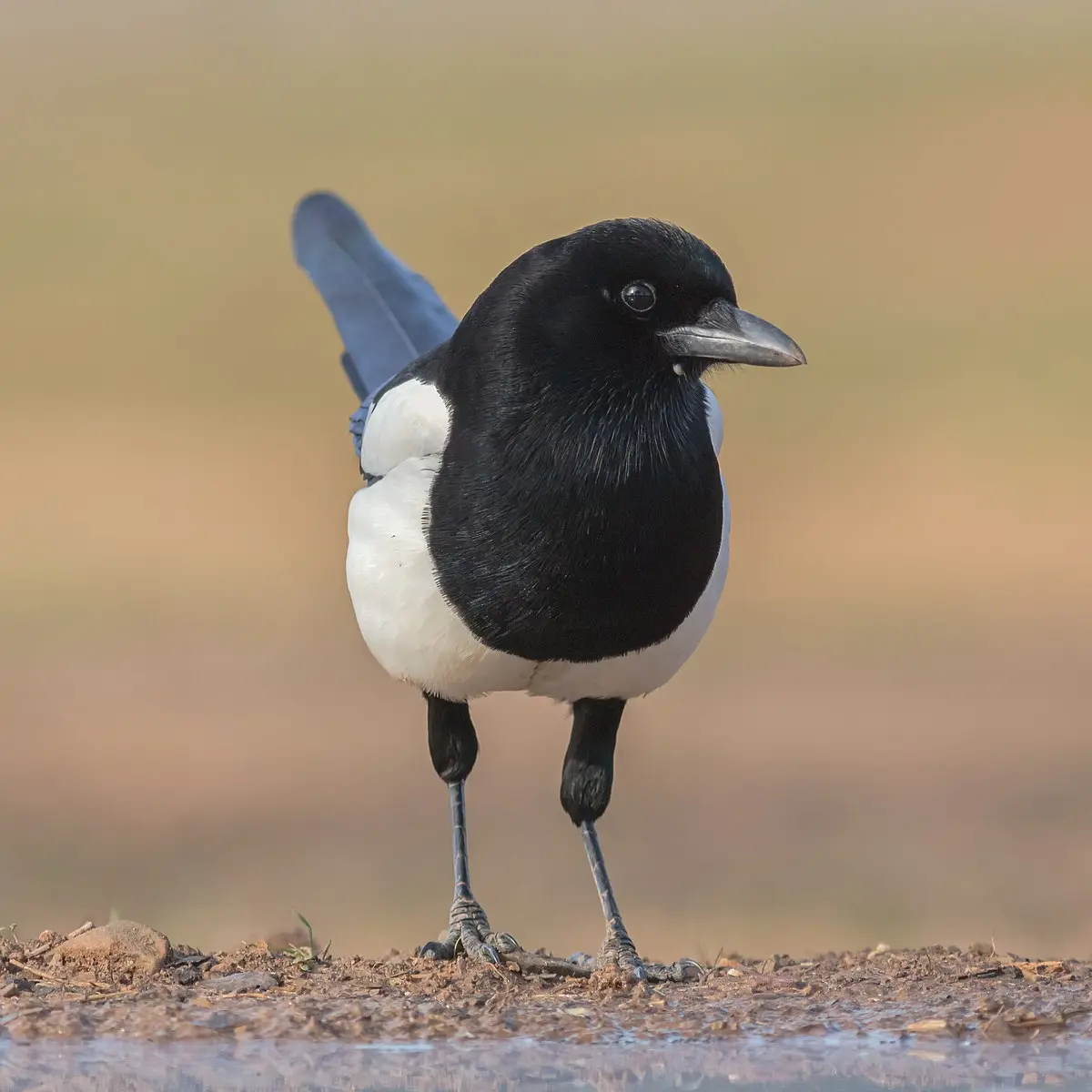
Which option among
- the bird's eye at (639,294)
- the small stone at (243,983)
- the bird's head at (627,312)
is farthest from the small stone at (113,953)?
the bird's eye at (639,294)

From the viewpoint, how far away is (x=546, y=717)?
29.2ft

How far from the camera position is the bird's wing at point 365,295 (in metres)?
5.77

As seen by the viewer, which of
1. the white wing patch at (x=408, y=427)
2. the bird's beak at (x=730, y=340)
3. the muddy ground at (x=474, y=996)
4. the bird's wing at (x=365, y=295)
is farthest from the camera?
the bird's wing at (x=365, y=295)

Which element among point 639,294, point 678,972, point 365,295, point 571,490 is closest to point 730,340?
point 639,294

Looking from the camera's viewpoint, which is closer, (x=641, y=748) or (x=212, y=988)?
(x=212, y=988)

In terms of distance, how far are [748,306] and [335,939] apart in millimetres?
11551

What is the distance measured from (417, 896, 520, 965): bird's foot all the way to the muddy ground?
0.07m

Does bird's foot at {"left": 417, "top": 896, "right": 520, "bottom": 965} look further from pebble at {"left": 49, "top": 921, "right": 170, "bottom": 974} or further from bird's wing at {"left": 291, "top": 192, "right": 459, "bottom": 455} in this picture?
bird's wing at {"left": 291, "top": 192, "right": 459, "bottom": 455}

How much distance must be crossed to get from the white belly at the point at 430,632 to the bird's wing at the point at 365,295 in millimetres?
1164

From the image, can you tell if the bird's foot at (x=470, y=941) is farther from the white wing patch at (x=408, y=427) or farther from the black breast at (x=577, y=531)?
the white wing patch at (x=408, y=427)

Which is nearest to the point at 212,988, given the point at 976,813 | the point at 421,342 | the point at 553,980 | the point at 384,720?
the point at 553,980

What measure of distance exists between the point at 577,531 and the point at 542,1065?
106 centimetres

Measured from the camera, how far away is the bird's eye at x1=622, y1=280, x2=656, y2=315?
4.05 m

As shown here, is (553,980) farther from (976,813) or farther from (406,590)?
(976,813)
